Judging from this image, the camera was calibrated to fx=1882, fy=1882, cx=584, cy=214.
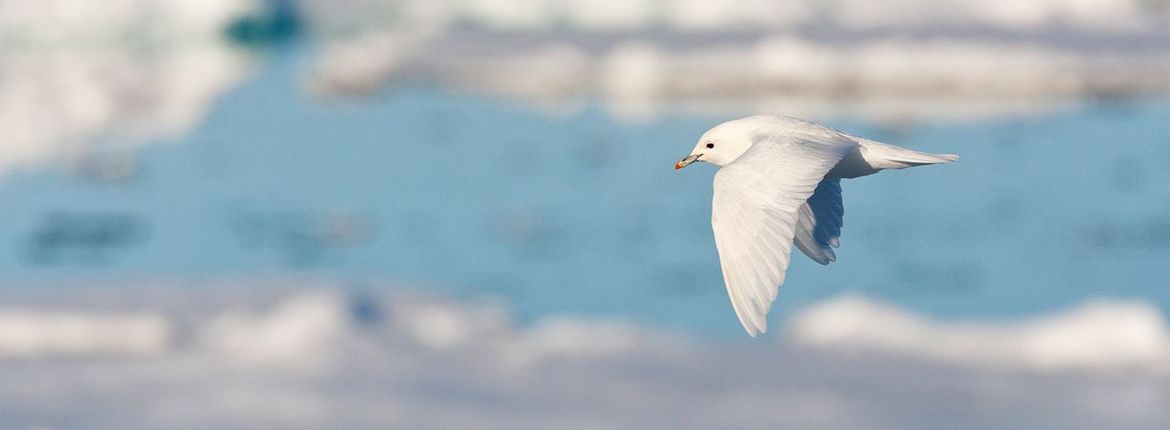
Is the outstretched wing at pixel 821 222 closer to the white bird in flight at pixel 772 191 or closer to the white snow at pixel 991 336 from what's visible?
the white bird in flight at pixel 772 191

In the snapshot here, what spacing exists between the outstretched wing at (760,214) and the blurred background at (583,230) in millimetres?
7478

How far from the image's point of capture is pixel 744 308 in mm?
4160

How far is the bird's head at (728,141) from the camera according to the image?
5.03 metres

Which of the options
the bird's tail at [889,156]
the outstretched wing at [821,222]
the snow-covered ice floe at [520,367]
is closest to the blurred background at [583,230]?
the snow-covered ice floe at [520,367]

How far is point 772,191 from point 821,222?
2.40 ft

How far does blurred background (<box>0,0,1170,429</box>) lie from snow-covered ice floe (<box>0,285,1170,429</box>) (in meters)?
0.02

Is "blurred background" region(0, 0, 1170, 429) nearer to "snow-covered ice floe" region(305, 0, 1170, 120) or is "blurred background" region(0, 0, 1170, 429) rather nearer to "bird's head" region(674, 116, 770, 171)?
"snow-covered ice floe" region(305, 0, 1170, 120)

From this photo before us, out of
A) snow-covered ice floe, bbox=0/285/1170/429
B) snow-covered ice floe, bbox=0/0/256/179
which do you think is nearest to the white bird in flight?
snow-covered ice floe, bbox=0/285/1170/429

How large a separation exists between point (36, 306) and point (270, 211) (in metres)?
2.15

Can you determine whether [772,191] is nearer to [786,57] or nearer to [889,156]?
[889,156]

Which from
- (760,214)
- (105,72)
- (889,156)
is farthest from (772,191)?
(105,72)

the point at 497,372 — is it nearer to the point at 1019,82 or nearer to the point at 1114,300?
the point at 1114,300

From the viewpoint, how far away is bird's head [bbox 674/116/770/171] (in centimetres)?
503

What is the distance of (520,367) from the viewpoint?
1288cm
